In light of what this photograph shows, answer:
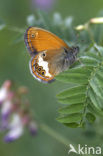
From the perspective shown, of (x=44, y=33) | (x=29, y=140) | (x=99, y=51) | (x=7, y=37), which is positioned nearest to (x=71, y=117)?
(x=99, y=51)

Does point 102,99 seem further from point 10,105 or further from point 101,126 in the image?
point 10,105

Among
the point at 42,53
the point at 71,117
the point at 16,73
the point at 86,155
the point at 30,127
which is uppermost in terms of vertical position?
the point at 16,73

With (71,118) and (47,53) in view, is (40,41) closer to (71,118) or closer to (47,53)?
(47,53)

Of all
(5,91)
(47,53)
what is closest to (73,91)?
(47,53)

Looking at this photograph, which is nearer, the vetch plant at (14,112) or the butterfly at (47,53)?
the butterfly at (47,53)

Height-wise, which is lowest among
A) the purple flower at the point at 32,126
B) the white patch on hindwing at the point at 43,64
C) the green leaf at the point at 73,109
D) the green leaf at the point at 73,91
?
the green leaf at the point at 73,109

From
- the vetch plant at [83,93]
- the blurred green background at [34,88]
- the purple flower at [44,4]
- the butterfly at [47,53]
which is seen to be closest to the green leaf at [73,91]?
the vetch plant at [83,93]

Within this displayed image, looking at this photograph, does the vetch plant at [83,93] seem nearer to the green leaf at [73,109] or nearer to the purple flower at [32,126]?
the green leaf at [73,109]
